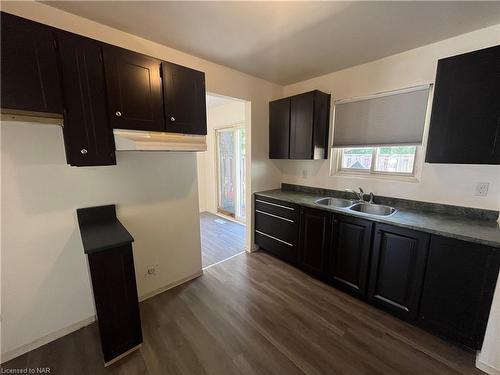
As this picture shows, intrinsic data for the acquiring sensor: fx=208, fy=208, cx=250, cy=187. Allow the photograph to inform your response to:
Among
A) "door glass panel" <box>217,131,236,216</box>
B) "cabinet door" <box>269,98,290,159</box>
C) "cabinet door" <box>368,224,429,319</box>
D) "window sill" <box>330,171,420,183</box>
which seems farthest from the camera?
"door glass panel" <box>217,131,236,216</box>

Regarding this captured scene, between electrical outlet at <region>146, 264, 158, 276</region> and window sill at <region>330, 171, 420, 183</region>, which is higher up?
window sill at <region>330, 171, 420, 183</region>

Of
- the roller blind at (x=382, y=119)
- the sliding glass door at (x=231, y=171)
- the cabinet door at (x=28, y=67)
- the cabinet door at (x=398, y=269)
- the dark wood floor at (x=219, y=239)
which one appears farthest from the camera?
the sliding glass door at (x=231, y=171)

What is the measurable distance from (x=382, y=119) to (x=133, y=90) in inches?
101

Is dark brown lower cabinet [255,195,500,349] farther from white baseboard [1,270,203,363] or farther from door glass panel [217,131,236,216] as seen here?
door glass panel [217,131,236,216]

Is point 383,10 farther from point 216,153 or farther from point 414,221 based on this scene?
point 216,153

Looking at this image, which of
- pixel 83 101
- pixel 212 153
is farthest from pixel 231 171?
pixel 83 101

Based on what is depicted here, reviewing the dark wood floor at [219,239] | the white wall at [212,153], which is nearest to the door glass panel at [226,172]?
the white wall at [212,153]

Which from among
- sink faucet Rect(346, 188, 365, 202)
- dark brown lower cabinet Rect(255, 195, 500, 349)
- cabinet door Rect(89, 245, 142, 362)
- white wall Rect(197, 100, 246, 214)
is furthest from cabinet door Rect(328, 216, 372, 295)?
white wall Rect(197, 100, 246, 214)

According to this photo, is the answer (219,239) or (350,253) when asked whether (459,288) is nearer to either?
(350,253)

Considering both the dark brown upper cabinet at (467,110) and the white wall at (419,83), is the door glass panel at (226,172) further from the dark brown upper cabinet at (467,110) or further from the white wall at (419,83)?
the dark brown upper cabinet at (467,110)

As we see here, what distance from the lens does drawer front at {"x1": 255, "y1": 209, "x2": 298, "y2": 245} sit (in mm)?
2719

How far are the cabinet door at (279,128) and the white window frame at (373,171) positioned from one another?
0.65 m

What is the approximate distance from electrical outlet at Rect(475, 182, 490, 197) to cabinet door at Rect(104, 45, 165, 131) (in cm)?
285

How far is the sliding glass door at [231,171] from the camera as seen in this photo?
4.58 metres
